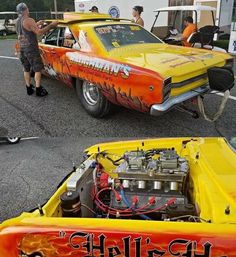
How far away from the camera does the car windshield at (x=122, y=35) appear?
200 inches

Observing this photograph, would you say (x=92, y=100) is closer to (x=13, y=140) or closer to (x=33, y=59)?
(x=13, y=140)

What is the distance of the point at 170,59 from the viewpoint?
4.46m

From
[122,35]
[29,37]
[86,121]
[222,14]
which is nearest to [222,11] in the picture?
[222,14]

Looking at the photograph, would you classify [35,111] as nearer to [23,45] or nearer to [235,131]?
[23,45]

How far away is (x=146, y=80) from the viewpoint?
394 centimetres

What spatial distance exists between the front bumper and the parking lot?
61cm

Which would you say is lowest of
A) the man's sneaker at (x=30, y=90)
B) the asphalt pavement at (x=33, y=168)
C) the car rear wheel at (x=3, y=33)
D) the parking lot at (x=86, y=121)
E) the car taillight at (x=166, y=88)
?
the car rear wheel at (x=3, y=33)

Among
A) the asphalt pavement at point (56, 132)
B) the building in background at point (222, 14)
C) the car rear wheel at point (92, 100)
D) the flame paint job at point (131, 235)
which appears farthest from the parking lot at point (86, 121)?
the building in background at point (222, 14)

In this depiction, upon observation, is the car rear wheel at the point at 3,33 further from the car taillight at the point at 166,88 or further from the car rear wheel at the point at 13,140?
the car taillight at the point at 166,88

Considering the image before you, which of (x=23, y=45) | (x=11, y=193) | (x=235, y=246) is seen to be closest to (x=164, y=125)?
(x=11, y=193)

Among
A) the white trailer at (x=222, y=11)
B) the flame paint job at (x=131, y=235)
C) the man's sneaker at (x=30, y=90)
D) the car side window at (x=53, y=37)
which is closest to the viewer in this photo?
the flame paint job at (x=131, y=235)

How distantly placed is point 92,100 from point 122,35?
3.81 feet

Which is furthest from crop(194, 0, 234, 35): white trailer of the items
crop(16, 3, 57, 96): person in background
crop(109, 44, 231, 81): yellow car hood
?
crop(16, 3, 57, 96): person in background

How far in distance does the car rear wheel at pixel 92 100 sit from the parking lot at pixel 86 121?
0.14 meters
